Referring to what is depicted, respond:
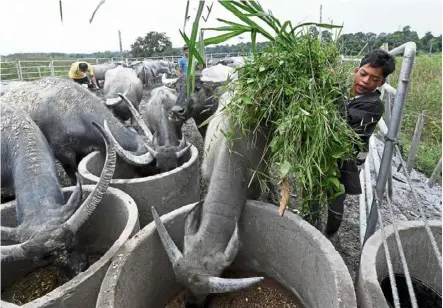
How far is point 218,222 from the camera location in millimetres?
2740

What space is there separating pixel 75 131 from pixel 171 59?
27.8m

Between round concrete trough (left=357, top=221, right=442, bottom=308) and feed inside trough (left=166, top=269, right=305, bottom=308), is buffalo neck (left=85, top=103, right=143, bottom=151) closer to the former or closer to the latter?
feed inside trough (left=166, top=269, right=305, bottom=308)

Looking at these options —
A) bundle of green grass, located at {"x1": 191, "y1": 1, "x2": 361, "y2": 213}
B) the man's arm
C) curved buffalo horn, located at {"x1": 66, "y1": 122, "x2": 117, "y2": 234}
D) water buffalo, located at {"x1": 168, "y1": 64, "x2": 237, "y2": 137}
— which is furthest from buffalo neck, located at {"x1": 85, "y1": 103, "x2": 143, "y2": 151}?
the man's arm

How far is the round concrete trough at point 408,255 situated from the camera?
6.99 ft

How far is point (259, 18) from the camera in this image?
85.8 inches

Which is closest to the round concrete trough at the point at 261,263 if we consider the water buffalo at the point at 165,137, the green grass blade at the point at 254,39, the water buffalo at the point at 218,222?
the water buffalo at the point at 218,222

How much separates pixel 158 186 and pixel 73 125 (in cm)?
175

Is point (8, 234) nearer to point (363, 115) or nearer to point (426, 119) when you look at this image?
point (363, 115)

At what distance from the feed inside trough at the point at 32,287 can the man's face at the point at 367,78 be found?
2.88 meters

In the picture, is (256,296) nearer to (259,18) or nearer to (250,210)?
(250,210)

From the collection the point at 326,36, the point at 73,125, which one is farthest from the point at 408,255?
the point at 73,125

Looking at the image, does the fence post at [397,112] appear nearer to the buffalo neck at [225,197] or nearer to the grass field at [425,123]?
the buffalo neck at [225,197]

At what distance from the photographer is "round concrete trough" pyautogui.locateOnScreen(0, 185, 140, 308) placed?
2209mm

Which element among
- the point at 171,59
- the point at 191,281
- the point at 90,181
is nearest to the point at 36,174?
the point at 90,181
